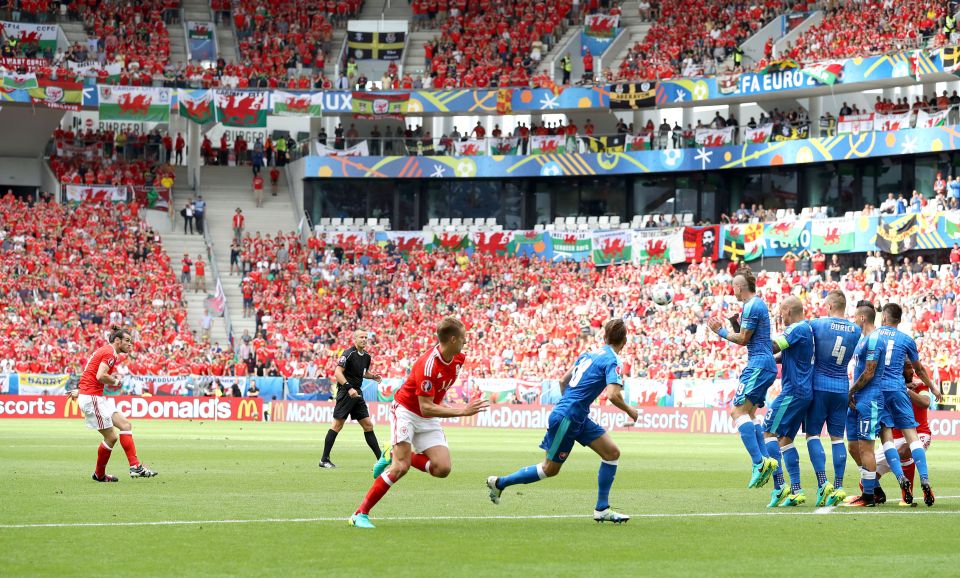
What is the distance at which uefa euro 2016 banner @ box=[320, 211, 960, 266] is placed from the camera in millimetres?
49594

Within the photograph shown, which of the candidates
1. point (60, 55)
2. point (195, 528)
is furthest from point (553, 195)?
point (195, 528)

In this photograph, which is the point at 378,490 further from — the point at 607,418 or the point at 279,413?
the point at 279,413

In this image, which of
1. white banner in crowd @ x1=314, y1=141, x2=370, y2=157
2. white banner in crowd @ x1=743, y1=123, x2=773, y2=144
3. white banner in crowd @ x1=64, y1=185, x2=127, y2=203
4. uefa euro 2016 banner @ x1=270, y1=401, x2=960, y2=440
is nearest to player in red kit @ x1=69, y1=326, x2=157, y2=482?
uefa euro 2016 banner @ x1=270, y1=401, x2=960, y2=440

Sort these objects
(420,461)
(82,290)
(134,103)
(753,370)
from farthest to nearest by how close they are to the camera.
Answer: (134,103), (82,290), (753,370), (420,461)

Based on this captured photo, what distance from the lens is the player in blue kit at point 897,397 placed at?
15.1 meters

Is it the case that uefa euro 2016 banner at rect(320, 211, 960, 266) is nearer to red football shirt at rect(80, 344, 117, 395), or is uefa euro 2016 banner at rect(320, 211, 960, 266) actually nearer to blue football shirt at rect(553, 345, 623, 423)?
red football shirt at rect(80, 344, 117, 395)

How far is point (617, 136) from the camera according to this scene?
62.1 meters

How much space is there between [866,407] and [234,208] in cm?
5181

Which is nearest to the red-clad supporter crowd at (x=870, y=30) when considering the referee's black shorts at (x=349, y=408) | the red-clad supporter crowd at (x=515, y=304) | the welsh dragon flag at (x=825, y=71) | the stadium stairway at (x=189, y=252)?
the welsh dragon flag at (x=825, y=71)

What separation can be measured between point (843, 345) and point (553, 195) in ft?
164

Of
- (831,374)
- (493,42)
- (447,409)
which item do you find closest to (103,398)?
(447,409)

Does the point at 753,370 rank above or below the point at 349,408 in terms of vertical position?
above

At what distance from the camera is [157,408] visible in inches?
1797

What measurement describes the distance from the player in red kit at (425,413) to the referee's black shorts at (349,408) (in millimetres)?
9496
